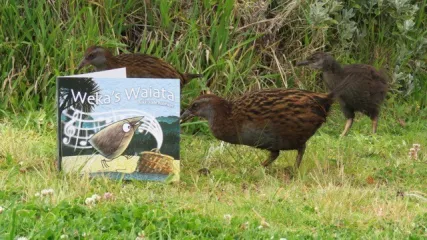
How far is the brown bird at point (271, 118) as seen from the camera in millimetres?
6523

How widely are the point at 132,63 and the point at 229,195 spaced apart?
7.70ft

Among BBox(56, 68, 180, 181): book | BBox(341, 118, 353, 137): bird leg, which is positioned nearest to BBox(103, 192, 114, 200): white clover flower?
BBox(56, 68, 180, 181): book

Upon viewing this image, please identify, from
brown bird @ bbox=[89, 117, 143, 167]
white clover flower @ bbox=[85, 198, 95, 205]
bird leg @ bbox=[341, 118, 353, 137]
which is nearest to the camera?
white clover flower @ bbox=[85, 198, 95, 205]

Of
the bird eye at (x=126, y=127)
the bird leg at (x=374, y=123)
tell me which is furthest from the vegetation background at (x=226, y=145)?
the bird eye at (x=126, y=127)

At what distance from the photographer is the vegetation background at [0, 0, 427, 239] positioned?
15.7 feet

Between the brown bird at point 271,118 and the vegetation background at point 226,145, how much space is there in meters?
0.23

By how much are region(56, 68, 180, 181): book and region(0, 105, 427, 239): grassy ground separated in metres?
0.14

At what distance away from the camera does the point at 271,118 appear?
6.51m

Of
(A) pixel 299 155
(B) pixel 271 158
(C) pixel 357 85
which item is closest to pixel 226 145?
(B) pixel 271 158

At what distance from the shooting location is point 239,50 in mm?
8984

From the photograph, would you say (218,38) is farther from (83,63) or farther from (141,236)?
(141,236)

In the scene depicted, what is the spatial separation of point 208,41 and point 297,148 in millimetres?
2457

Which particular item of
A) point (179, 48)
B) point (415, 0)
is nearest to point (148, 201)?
point (179, 48)

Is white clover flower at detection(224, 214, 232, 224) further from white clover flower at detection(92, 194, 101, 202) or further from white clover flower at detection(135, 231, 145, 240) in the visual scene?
white clover flower at detection(92, 194, 101, 202)
